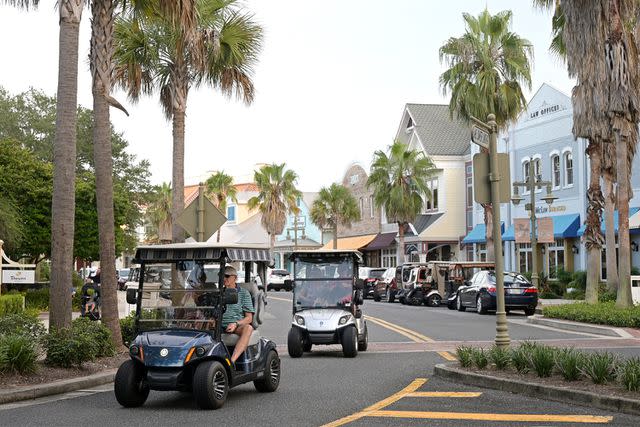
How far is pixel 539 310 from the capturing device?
3127cm

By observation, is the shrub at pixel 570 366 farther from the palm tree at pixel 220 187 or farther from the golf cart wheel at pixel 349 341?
the palm tree at pixel 220 187

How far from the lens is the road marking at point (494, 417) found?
9312 mm

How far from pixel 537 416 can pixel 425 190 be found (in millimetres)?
42888

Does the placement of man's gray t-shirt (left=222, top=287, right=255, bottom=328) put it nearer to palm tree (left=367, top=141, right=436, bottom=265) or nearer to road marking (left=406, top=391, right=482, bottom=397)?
road marking (left=406, top=391, right=482, bottom=397)

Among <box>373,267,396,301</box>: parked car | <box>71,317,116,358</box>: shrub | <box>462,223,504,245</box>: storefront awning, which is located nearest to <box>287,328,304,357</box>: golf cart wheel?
<box>71,317,116,358</box>: shrub

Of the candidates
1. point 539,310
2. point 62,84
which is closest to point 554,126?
point 539,310

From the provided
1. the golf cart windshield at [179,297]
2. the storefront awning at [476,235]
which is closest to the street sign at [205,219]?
the golf cart windshield at [179,297]

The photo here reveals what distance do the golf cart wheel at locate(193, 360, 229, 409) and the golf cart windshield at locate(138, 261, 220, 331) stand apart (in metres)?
0.67

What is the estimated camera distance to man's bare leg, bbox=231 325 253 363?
433 inches

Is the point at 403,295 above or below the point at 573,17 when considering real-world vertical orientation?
below

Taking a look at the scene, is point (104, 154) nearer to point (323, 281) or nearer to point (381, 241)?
point (323, 281)

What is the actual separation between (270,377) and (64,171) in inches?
194

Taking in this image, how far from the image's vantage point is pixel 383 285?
45219 millimetres

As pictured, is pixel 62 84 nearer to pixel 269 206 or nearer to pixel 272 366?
pixel 272 366
